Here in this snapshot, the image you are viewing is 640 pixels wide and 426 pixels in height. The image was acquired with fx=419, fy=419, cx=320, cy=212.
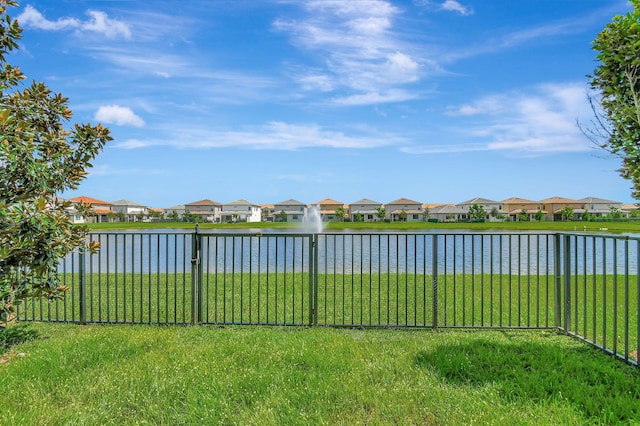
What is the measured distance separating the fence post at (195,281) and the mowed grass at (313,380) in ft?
2.16

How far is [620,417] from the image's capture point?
3109mm

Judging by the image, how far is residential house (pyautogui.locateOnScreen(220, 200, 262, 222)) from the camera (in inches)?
3196

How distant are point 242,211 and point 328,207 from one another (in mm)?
18238

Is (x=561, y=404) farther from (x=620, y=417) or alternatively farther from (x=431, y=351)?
(x=431, y=351)

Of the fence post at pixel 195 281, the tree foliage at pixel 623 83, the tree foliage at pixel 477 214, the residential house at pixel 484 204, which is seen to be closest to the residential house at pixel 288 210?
the tree foliage at pixel 477 214

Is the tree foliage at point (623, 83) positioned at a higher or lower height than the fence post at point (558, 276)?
higher

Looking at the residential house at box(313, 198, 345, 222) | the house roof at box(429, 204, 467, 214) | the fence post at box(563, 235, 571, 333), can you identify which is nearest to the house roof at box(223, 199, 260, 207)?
the residential house at box(313, 198, 345, 222)

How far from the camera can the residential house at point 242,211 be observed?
81.2 meters

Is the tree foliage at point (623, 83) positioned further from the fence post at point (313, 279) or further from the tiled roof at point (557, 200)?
the tiled roof at point (557, 200)

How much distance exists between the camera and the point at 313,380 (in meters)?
3.64

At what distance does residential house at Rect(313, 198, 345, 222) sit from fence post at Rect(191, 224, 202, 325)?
2765 inches

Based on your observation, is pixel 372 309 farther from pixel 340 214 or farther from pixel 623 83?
pixel 340 214

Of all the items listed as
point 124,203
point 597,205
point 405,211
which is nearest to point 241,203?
point 124,203

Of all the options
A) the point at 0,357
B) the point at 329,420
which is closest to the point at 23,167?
the point at 0,357
